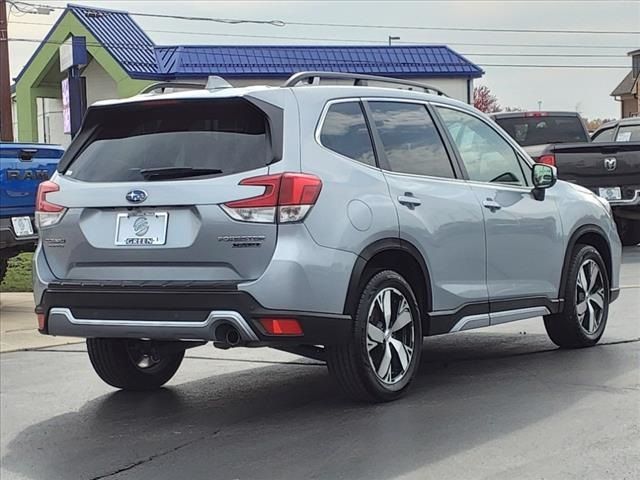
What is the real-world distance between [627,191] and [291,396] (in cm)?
884

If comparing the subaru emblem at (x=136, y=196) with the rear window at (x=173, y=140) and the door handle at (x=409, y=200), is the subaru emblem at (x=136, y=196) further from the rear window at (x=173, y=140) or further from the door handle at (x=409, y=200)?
the door handle at (x=409, y=200)

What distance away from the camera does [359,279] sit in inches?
213

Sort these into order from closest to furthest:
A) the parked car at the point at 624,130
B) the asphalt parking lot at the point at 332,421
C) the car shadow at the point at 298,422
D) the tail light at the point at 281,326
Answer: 1. the asphalt parking lot at the point at 332,421
2. the car shadow at the point at 298,422
3. the tail light at the point at 281,326
4. the parked car at the point at 624,130

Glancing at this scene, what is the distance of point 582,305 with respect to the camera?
7.32 metres

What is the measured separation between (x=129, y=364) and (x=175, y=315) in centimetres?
145

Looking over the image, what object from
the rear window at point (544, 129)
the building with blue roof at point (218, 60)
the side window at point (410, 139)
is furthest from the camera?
the building with blue roof at point (218, 60)

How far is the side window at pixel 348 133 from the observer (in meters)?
5.58

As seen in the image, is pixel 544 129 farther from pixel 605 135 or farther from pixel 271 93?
pixel 271 93

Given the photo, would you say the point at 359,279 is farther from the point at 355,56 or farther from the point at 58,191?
the point at 355,56

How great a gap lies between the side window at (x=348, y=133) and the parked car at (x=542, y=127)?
31.3 feet

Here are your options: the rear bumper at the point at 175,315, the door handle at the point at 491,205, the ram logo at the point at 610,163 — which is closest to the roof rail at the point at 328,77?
the door handle at the point at 491,205

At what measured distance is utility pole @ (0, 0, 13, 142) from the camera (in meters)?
22.0

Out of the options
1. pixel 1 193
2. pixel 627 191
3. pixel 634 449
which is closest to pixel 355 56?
pixel 627 191

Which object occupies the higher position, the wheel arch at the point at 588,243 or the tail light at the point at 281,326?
the wheel arch at the point at 588,243
